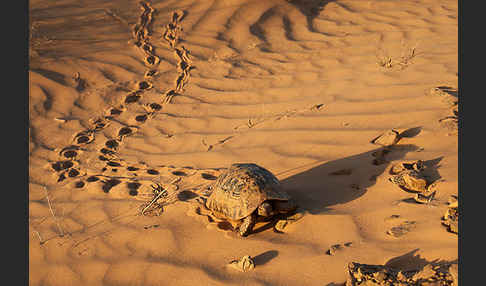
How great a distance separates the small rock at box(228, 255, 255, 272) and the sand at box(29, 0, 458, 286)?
3 centimetres

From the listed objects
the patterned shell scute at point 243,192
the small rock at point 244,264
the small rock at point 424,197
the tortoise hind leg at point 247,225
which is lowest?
the small rock at point 244,264

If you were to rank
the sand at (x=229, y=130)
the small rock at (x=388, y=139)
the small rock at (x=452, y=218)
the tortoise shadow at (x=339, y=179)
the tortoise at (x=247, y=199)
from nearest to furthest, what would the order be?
the small rock at (x=452, y=218)
the sand at (x=229, y=130)
the tortoise at (x=247, y=199)
the tortoise shadow at (x=339, y=179)
the small rock at (x=388, y=139)

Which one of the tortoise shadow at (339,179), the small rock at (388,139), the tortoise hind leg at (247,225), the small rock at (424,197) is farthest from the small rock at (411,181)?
the tortoise hind leg at (247,225)

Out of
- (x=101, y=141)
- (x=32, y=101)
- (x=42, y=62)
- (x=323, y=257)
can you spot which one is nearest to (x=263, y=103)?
(x=101, y=141)

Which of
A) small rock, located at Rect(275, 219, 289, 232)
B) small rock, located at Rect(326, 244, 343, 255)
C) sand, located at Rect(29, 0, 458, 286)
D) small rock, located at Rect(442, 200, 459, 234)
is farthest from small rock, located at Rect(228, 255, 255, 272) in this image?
small rock, located at Rect(442, 200, 459, 234)

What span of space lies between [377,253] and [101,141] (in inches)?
137

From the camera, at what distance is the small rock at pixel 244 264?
2.31 metres

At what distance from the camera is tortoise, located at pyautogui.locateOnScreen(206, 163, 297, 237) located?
2.57 m

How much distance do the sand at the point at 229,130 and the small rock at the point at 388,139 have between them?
57mm

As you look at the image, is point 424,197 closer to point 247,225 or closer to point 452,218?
point 452,218

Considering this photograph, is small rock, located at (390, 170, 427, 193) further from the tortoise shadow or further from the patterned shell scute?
the patterned shell scute

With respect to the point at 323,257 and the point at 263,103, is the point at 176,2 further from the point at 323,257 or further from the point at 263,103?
the point at 323,257

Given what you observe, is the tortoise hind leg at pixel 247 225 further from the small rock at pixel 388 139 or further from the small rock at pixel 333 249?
the small rock at pixel 388 139

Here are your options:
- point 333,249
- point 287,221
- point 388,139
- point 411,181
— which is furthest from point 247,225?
point 388,139
